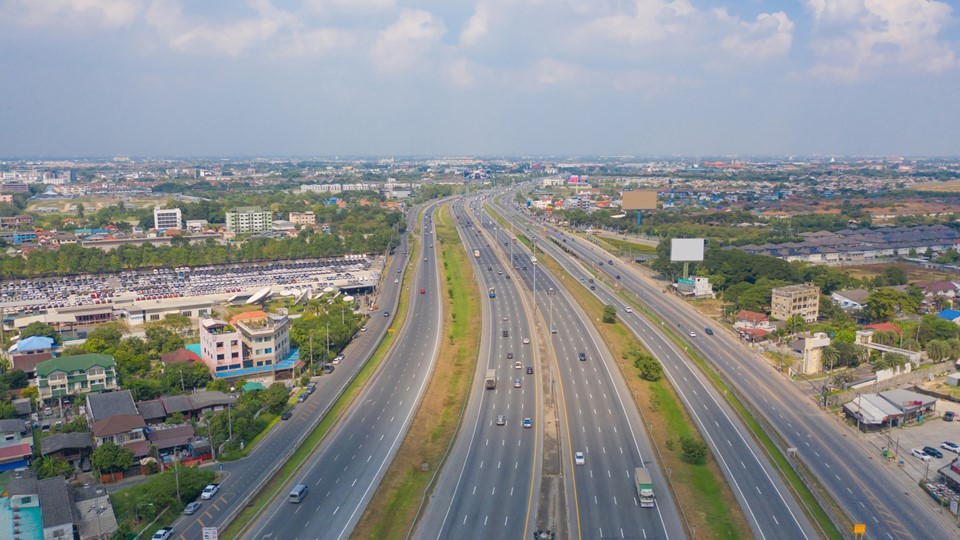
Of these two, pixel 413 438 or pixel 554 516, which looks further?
pixel 413 438

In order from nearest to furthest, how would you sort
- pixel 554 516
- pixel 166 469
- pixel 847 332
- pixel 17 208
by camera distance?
pixel 554 516, pixel 166 469, pixel 847 332, pixel 17 208

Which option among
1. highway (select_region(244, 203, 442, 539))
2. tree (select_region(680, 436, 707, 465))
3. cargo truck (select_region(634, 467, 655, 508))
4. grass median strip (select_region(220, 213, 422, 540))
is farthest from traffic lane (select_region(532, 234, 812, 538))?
grass median strip (select_region(220, 213, 422, 540))

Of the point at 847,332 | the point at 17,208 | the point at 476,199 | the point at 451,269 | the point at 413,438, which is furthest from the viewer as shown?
the point at 476,199

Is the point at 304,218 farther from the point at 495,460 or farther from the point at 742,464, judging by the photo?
the point at 742,464

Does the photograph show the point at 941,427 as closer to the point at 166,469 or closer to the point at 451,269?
the point at 166,469

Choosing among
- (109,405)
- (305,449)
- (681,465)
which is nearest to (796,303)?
(681,465)

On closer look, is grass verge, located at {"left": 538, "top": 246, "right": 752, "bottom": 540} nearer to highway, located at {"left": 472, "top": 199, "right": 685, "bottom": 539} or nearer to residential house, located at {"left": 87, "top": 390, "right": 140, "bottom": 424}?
highway, located at {"left": 472, "top": 199, "right": 685, "bottom": 539}

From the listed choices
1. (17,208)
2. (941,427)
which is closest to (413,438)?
(941,427)
